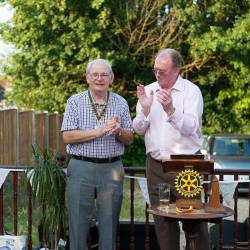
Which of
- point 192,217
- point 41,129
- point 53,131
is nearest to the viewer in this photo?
point 192,217

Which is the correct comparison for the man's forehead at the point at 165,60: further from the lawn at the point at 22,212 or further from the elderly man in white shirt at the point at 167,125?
the lawn at the point at 22,212

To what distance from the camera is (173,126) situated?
3.96 metres

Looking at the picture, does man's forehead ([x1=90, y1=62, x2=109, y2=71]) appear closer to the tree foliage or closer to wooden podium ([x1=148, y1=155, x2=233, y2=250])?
wooden podium ([x1=148, y1=155, x2=233, y2=250])

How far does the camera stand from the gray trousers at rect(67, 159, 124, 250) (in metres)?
4.17

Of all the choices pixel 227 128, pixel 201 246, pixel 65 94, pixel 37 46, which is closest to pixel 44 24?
pixel 37 46

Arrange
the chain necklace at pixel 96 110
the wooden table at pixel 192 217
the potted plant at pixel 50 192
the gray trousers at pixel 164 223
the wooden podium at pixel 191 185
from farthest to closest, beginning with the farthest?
the potted plant at pixel 50 192 < the chain necklace at pixel 96 110 < the gray trousers at pixel 164 223 < the wooden podium at pixel 191 185 < the wooden table at pixel 192 217

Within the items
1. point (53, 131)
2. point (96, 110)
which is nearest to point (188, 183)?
point (96, 110)

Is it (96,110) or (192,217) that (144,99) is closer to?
(96,110)

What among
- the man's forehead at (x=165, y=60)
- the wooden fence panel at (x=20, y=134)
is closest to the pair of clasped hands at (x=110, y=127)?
the man's forehead at (x=165, y=60)

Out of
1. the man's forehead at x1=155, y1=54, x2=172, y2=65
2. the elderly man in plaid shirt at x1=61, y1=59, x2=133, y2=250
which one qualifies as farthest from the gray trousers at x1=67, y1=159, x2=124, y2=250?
the man's forehead at x1=155, y1=54, x2=172, y2=65

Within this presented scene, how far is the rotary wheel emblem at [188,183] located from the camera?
3.82m

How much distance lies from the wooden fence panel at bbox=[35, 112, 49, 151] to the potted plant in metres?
8.71

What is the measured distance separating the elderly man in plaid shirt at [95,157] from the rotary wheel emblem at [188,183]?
59 centimetres

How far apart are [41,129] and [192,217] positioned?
10.6 meters
